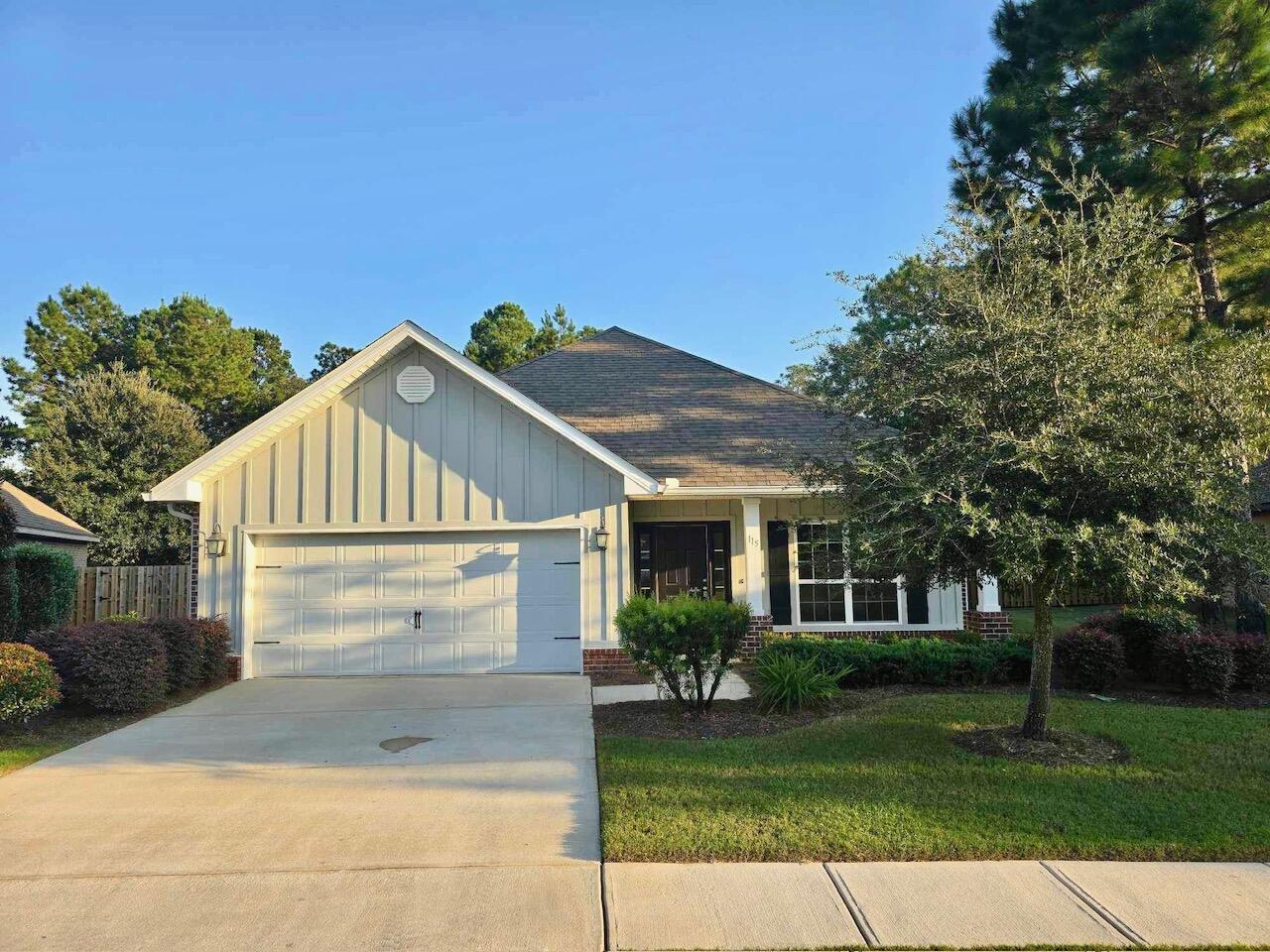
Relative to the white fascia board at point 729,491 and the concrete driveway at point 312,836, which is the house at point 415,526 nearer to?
the white fascia board at point 729,491

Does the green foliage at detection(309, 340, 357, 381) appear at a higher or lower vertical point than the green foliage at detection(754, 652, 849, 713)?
higher

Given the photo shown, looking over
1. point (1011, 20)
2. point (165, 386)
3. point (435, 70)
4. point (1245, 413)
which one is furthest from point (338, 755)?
point (165, 386)

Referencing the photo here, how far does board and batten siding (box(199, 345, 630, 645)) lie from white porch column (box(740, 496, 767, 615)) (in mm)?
2038

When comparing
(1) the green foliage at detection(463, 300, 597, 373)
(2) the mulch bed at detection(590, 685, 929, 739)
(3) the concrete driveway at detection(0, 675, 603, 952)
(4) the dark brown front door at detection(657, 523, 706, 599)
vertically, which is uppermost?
(1) the green foliage at detection(463, 300, 597, 373)

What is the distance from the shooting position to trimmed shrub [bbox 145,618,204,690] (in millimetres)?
9773

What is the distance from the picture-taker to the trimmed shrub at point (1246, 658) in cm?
923

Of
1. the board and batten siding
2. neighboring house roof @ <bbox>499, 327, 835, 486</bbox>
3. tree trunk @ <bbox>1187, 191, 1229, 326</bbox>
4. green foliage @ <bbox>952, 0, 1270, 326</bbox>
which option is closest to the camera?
green foliage @ <bbox>952, 0, 1270, 326</bbox>

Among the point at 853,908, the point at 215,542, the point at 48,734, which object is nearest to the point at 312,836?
the point at 853,908

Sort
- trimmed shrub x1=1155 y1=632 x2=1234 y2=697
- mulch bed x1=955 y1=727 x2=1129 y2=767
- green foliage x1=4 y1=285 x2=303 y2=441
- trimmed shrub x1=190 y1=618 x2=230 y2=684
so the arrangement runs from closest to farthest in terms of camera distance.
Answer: mulch bed x1=955 y1=727 x2=1129 y2=767
trimmed shrub x1=1155 y1=632 x2=1234 y2=697
trimmed shrub x1=190 y1=618 x2=230 y2=684
green foliage x1=4 y1=285 x2=303 y2=441

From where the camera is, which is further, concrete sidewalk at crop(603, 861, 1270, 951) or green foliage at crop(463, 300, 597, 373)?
green foliage at crop(463, 300, 597, 373)

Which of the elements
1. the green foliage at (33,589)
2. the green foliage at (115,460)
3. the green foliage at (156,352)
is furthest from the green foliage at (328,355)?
the green foliage at (33,589)

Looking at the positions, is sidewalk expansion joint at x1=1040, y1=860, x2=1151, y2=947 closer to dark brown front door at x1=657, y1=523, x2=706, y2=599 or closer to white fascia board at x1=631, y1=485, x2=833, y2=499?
white fascia board at x1=631, y1=485, x2=833, y2=499

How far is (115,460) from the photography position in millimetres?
23062

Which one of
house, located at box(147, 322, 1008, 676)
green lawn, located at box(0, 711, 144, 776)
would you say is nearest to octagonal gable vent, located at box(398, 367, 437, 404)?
house, located at box(147, 322, 1008, 676)
